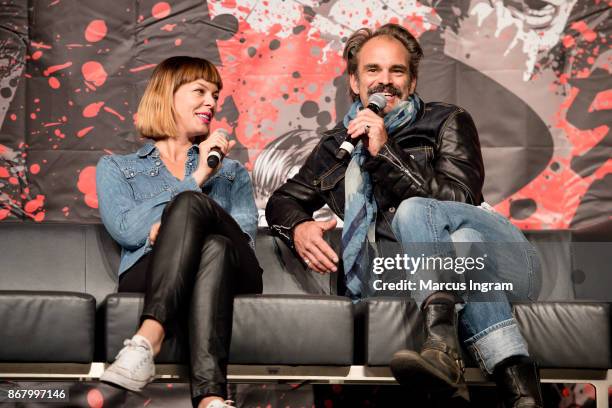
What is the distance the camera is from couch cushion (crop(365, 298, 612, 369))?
2.18 metres

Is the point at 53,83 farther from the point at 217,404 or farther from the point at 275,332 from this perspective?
the point at 217,404

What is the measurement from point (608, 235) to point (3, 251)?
7.19 feet

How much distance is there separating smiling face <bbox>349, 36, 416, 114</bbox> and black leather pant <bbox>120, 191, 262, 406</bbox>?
79cm

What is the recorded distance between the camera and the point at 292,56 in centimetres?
324

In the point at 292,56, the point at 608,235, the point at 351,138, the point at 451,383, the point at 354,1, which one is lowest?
the point at 451,383

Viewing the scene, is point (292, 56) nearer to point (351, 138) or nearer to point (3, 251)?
point (351, 138)

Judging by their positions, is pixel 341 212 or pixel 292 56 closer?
pixel 341 212

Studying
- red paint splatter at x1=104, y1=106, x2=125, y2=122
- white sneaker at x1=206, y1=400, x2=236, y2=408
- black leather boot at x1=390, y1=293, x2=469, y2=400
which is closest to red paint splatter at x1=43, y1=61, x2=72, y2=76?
red paint splatter at x1=104, y1=106, x2=125, y2=122

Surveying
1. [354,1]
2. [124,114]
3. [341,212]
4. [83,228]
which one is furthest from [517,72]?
[83,228]

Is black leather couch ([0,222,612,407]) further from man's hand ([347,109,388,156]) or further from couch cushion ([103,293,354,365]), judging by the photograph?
man's hand ([347,109,388,156])

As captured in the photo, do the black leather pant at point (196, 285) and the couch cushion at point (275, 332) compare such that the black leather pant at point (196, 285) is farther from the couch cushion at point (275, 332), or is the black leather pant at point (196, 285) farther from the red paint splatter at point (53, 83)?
the red paint splatter at point (53, 83)

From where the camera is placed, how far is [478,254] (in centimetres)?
213

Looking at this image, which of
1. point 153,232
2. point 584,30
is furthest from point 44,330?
point 584,30

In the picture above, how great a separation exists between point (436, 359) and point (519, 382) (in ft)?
0.95
